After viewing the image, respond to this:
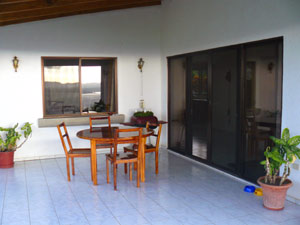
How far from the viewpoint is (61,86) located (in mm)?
6625

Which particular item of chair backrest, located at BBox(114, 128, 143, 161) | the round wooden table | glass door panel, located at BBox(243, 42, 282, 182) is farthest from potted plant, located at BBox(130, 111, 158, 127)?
glass door panel, located at BBox(243, 42, 282, 182)

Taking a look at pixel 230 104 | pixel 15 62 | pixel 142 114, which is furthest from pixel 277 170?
pixel 15 62

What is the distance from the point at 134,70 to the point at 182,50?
132 centimetres

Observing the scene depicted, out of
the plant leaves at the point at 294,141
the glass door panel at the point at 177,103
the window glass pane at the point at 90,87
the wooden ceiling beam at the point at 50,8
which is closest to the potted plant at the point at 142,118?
the glass door panel at the point at 177,103

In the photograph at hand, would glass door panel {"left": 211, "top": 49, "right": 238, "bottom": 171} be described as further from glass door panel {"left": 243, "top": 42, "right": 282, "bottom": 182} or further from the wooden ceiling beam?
the wooden ceiling beam

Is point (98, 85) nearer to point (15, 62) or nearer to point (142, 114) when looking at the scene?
point (142, 114)

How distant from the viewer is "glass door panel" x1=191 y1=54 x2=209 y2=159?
5684mm

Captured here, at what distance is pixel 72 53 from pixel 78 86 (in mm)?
689

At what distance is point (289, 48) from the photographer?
154 inches

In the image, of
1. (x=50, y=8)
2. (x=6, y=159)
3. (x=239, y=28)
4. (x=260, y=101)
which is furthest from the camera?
(x=6, y=159)

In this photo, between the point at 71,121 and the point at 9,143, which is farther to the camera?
the point at 71,121

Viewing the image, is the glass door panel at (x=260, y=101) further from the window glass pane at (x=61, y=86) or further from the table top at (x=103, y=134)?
the window glass pane at (x=61, y=86)

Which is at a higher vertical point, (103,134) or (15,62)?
(15,62)

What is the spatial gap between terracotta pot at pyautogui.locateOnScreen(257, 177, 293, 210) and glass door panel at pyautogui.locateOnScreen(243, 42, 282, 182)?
0.73 metres
